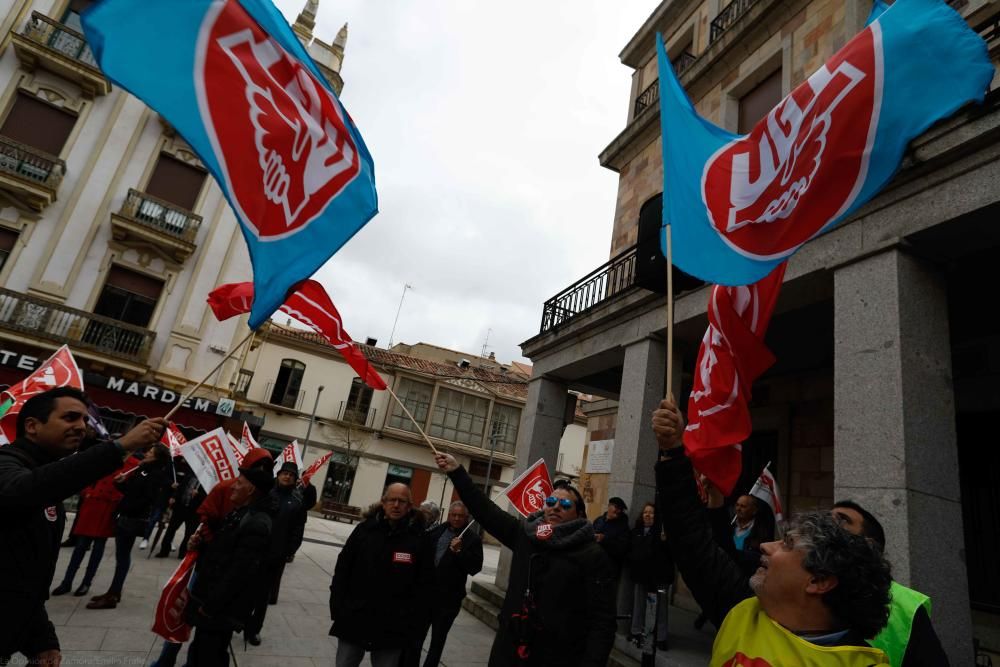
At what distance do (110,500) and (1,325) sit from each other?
40.8 feet

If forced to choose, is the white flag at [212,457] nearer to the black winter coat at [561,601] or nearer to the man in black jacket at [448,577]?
the man in black jacket at [448,577]

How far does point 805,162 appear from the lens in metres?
3.30

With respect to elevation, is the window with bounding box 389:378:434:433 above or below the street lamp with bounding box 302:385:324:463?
above

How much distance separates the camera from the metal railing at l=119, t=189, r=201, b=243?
17344 millimetres

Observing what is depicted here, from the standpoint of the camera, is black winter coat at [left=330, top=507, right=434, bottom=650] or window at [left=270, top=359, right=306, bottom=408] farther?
window at [left=270, top=359, right=306, bottom=408]

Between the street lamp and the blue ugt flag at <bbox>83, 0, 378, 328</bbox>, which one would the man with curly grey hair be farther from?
the street lamp

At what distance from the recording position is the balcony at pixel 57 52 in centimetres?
1652

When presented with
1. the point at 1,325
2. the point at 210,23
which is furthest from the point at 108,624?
the point at 1,325

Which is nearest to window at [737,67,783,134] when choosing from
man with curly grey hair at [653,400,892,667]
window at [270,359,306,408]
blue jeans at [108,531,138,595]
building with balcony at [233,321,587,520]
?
man with curly grey hair at [653,400,892,667]

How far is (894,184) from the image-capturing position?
4973 mm

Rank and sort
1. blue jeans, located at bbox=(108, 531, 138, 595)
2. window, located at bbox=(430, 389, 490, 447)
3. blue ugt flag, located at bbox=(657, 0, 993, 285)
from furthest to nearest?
window, located at bbox=(430, 389, 490, 447)
blue jeans, located at bbox=(108, 531, 138, 595)
blue ugt flag, located at bbox=(657, 0, 993, 285)

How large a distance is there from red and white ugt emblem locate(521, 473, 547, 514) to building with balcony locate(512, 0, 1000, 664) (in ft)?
3.52

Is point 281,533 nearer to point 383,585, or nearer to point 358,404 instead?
point 383,585

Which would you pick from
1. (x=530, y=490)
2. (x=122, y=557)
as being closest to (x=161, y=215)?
(x=122, y=557)
